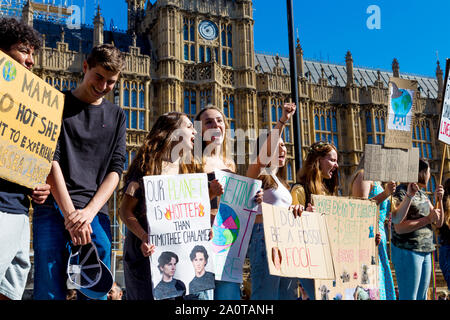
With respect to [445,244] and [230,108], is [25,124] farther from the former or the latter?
[230,108]

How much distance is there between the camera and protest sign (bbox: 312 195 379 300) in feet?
13.8

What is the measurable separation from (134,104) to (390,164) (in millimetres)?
18023

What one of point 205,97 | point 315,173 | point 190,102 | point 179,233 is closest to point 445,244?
point 315,173

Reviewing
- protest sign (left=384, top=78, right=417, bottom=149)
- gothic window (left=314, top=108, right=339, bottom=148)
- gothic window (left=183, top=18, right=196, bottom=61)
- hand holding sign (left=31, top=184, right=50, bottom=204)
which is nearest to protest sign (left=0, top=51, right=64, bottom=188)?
hand holding sign (left=31, top=184, right=50, bottom=204)

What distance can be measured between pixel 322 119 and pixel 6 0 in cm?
1851

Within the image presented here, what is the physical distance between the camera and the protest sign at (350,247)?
4.20 metres

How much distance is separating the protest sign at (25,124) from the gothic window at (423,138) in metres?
28.4

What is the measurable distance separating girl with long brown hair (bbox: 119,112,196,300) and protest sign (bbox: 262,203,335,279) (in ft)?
2.57

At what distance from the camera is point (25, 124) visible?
2873 millimetres

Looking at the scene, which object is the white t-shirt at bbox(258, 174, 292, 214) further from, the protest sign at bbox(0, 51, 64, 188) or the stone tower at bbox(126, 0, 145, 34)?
the stone tower at bbox(126, 0, 145, 34)

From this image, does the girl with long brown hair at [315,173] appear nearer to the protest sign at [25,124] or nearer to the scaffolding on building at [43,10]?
the protest sign at [25,124]
